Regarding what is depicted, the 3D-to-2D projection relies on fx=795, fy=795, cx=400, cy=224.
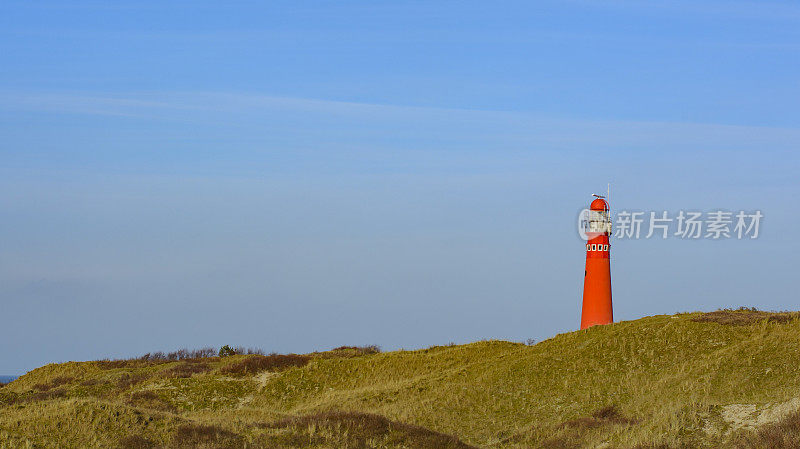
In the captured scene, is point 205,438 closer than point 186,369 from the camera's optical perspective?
Yes

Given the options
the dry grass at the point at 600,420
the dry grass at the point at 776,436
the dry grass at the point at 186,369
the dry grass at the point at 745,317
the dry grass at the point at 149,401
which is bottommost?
the dry grass at the point at 776,436

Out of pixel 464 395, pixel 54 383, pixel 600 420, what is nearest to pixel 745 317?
pixel 600 420

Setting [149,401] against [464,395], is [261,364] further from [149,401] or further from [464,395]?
[464,395]

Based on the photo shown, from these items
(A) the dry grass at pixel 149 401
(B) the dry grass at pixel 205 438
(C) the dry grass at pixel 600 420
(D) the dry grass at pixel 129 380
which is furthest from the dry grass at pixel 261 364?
(C) the dry grass at pixel 600 420

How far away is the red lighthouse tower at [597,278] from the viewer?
163ft

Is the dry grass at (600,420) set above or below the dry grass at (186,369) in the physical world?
below

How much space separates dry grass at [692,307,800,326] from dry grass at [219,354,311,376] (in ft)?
74.7

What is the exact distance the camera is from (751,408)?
96.0 ft

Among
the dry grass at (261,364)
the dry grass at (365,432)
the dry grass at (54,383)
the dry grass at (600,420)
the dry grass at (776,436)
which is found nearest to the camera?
the dry grass at (776,436)

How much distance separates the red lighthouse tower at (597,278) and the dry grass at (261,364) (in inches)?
698

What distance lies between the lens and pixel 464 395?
3703cm

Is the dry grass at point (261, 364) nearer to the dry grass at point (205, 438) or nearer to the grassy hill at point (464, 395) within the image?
the grassy hill at point (464, 395)

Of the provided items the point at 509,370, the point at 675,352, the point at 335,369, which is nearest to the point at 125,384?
the point at 335,369

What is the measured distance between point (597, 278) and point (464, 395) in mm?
16386
